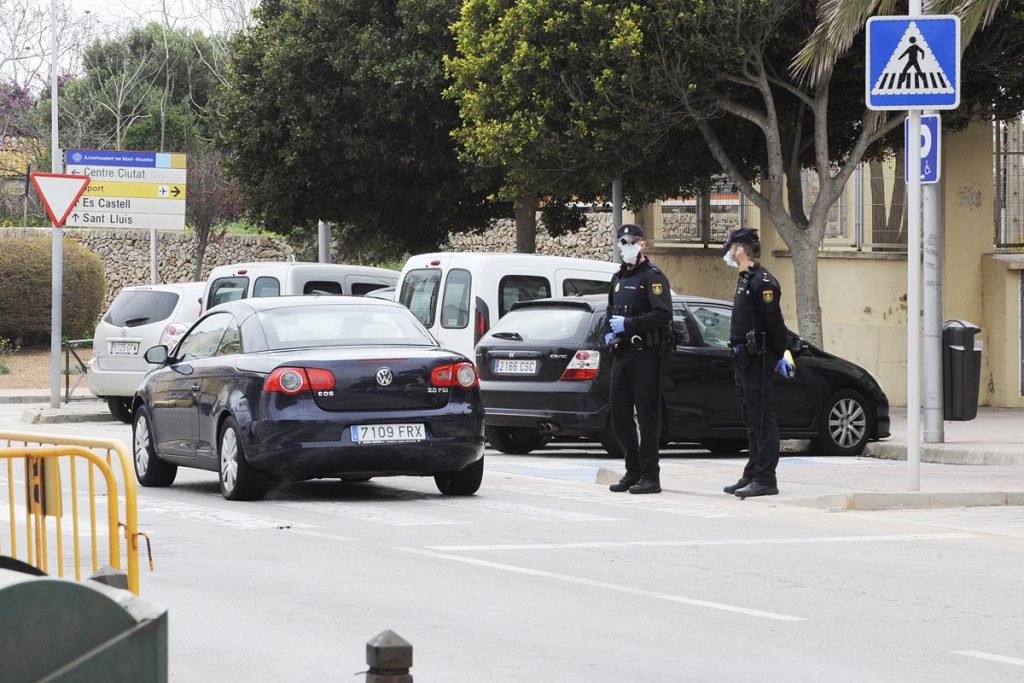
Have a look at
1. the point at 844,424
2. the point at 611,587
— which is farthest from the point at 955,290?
the point at 611,587

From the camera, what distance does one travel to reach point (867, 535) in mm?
10234

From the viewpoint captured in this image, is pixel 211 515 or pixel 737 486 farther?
pixel 737 486

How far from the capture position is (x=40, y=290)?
3622cm

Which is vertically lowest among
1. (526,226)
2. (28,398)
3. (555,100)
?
(28,398)

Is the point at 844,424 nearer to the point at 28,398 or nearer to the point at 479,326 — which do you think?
the point at 479,326

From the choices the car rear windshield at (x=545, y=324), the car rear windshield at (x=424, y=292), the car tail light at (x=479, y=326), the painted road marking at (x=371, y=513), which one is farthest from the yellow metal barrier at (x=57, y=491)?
the car rear windshield at (x=424, y=292)

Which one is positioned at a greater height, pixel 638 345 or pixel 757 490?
pixel 638 345

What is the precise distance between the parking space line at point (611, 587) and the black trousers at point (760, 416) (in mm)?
3556

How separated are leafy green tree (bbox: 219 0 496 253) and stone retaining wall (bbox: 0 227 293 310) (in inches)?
640

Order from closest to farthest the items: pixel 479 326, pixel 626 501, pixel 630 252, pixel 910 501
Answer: pixel 910 501
pixel 626 501
pixel 630 252
pixel 479 326

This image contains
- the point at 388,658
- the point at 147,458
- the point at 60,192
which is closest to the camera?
the point at 388,658

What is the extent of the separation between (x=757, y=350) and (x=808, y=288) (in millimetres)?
10902

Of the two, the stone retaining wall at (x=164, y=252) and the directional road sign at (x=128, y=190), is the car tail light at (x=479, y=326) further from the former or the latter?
the stone retaining wall at (x=164, y=252)

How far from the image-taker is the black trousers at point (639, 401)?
483 inches
